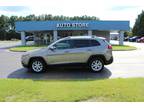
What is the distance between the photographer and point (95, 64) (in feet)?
41.9

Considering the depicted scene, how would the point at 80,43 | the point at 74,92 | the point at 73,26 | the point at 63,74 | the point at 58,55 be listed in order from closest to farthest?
the point at 74,92 → the point at 63,74 → the point at 58,55 → the point at 80,43 → the point at 73,26

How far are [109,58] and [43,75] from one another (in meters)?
3.19

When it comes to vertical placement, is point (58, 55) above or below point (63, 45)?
below

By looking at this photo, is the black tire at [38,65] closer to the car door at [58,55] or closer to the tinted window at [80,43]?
the car door at [58,55]

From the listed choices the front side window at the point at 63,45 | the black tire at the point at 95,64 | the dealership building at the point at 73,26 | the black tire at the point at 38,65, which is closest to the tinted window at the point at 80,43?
the front side window at the point at 63,45

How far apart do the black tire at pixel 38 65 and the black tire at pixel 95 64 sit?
2173 mm

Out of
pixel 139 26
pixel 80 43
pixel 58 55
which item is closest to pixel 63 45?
pixel 58 55

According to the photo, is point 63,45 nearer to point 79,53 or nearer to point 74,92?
point 79,53

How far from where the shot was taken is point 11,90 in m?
7.28

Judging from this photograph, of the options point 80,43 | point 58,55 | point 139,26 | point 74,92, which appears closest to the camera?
point 74,92

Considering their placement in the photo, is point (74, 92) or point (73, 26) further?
point (73, 26)

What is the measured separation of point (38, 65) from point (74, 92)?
6.19 meters
